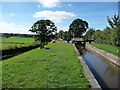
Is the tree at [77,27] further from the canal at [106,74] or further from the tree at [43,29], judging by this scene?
the canal at [106,74]

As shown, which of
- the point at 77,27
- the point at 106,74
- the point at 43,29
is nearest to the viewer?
the point at 106,74

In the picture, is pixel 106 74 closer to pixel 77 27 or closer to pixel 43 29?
pixel 43 29

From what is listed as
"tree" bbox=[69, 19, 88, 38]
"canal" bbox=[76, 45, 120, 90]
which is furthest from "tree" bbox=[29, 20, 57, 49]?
"tree" bbox=[69, 19, 88, 38]

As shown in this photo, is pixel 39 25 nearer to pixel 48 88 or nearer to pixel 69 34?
pixel 48 88

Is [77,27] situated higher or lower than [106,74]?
higher

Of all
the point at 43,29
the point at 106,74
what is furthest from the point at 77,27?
the point at 106,74

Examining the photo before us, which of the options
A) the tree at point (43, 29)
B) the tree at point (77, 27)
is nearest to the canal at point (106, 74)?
the tree at point (43, 29)

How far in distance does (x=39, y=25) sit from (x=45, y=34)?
78.8 inches

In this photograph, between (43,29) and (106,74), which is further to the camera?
(43,29)

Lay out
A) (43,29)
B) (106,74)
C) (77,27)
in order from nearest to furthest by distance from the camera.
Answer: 1. (106,74)
2. (43,29)
3. (77,27)

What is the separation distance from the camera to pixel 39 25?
74.0ft

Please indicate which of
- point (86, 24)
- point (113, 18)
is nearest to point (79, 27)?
point (86, 24)

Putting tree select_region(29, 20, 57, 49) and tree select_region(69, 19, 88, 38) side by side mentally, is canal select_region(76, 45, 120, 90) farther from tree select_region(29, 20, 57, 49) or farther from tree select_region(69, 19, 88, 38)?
tree select_region(69, 19, 88, 38)

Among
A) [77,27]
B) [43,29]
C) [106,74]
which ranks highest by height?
[77,27]
